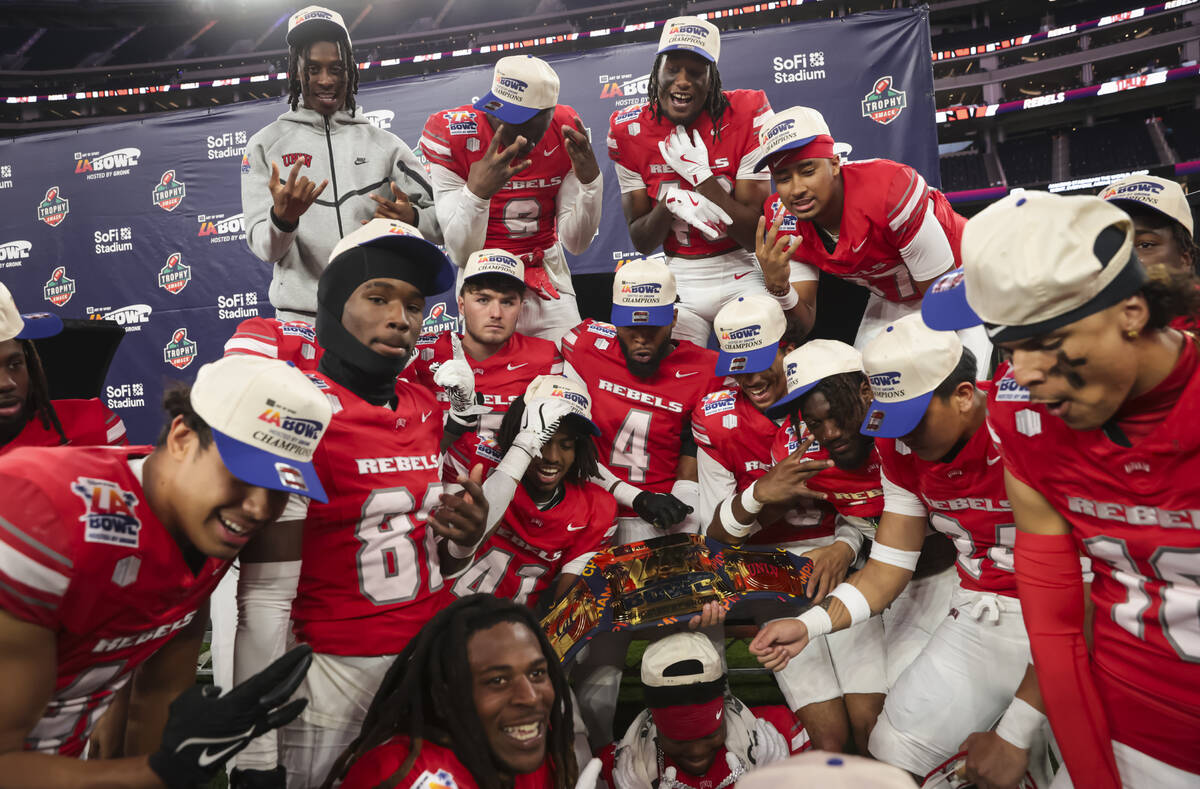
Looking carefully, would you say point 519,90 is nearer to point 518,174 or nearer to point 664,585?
point 518,174

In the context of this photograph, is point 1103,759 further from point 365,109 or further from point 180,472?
point 365,109

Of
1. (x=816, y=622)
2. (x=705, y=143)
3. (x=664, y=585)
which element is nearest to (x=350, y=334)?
(x=664, y=585)

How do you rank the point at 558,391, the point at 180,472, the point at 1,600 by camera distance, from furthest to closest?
the point at 558,391
the point at 180,472
the point at 1,600

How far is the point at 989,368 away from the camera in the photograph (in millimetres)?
3912

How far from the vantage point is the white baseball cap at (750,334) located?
3.61m

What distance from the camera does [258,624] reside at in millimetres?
2121

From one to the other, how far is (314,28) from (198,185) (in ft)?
17.9

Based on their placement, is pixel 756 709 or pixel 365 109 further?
pixel 365 109

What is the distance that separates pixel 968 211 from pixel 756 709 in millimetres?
15266

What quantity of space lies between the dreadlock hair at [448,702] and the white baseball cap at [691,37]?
9.55ft

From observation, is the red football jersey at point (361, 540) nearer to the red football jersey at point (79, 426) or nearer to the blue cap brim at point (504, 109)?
the red football jersey at point (79, 426)

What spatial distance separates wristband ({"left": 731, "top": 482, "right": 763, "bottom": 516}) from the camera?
325cm

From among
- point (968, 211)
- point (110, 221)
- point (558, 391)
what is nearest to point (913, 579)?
point (558, 391)

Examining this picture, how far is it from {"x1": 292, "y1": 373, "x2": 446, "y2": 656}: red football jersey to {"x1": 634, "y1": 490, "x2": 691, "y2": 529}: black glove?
1.37 m
